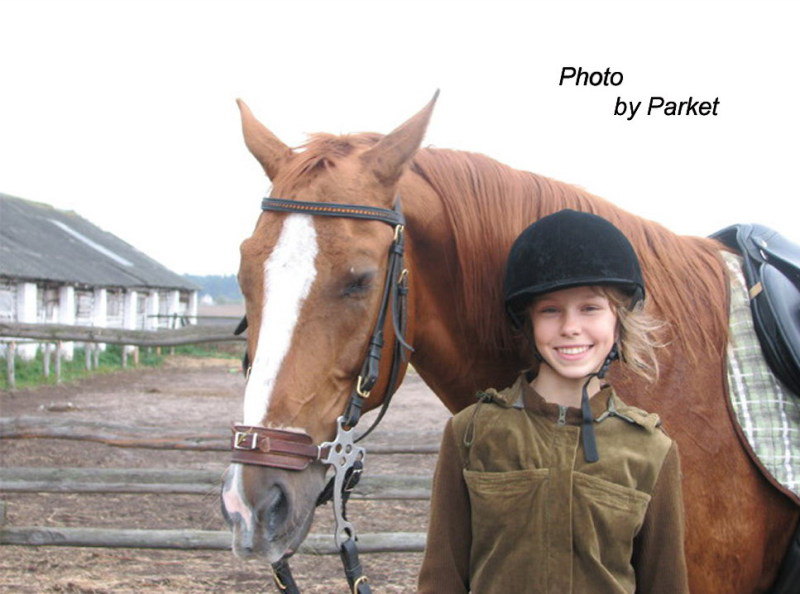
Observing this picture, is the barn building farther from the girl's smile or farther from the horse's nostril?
the girl's smile

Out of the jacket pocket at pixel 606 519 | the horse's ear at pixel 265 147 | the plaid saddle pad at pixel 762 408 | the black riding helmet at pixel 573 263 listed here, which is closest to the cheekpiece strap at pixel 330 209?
the horse's ear at pixel 265 147

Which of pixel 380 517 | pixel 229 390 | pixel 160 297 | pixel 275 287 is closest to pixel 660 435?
pixel 275 287

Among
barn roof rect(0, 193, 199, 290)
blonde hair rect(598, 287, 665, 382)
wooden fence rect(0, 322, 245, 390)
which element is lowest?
wooden fence rect(0, 322, 245, 390)

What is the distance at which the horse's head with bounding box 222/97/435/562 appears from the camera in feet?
5.17

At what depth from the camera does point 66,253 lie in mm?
25125

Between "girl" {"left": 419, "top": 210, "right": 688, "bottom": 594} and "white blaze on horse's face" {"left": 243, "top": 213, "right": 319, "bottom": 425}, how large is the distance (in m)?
0.48

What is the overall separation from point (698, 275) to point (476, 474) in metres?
1.12

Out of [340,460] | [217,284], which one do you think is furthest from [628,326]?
[217,284]

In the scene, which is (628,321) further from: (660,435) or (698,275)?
(698,275)

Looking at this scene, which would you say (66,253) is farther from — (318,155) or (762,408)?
(762,408)

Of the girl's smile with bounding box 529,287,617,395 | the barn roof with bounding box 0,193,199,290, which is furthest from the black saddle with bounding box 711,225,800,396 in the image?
the barn roof with bounding box 0,193,199,290

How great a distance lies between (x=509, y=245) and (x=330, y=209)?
615 millimetres

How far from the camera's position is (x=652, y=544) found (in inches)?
57.2

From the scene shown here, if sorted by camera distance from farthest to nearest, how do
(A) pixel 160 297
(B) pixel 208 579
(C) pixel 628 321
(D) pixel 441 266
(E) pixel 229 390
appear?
(A) pixel 160 297, (E) pixel 229 390, (B) pixel 208 579, (D) pixel 441 266, (C) pixel 628 321
